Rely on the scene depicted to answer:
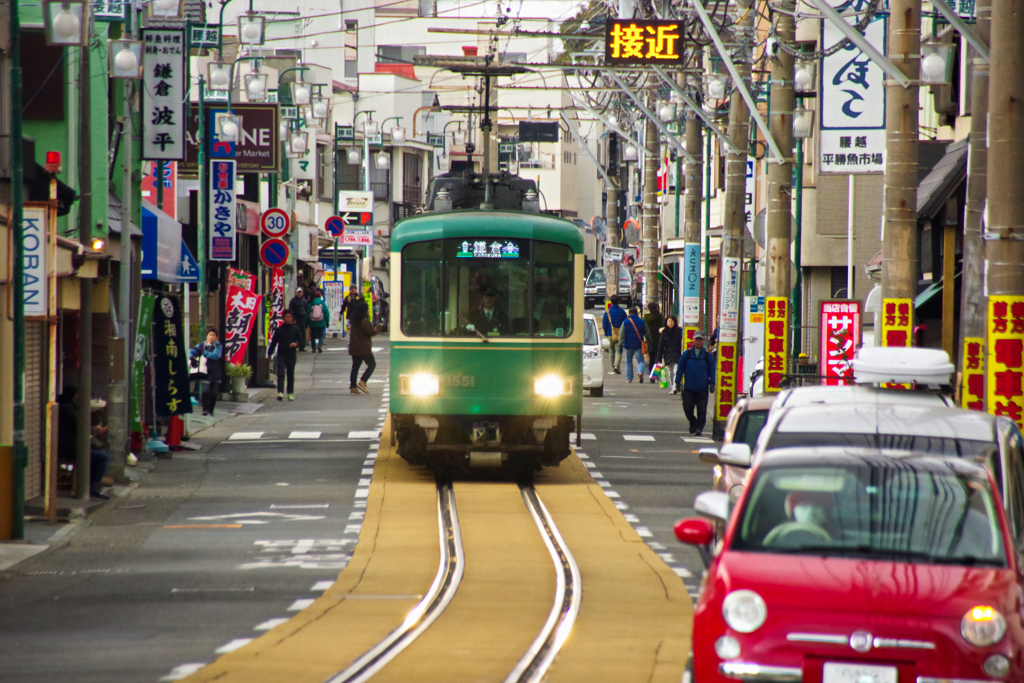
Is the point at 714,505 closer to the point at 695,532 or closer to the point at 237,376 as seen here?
the point at 695,532

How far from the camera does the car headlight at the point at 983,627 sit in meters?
6.61

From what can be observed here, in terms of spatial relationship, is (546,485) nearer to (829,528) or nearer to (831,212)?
(829,528)

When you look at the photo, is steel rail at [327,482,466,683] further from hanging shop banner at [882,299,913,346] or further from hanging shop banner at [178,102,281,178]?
hanging shop banner at [178,102,281,178]

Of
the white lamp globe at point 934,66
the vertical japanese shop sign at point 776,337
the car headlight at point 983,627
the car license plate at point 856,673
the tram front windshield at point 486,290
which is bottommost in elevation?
the car license plate at point 856,673

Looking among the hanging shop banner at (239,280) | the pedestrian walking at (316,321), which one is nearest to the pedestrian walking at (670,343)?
the hanging shop banner at (239,280)

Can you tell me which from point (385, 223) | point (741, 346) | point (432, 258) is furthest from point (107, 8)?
point (385, 223)

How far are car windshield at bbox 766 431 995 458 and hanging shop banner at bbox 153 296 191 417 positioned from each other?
576 inches

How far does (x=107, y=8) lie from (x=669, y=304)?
48.6 meters

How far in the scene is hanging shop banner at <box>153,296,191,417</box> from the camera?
74.2 ft

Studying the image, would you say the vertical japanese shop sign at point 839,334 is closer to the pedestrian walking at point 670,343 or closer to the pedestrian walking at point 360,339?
the pedestrian walking at point 360,339

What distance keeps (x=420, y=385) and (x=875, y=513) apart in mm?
11457

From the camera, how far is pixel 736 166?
29.0m

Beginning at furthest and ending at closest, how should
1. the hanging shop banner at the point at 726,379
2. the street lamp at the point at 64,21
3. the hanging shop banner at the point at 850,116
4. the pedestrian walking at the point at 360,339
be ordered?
the pedestrian walking at the point at 360,339 < the hanging shop banner at the point at 726,379 < the hanging shop banner at the point at 850,116 < the street lamp at the point at 64,21

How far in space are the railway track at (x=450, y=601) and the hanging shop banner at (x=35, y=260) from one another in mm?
4581
